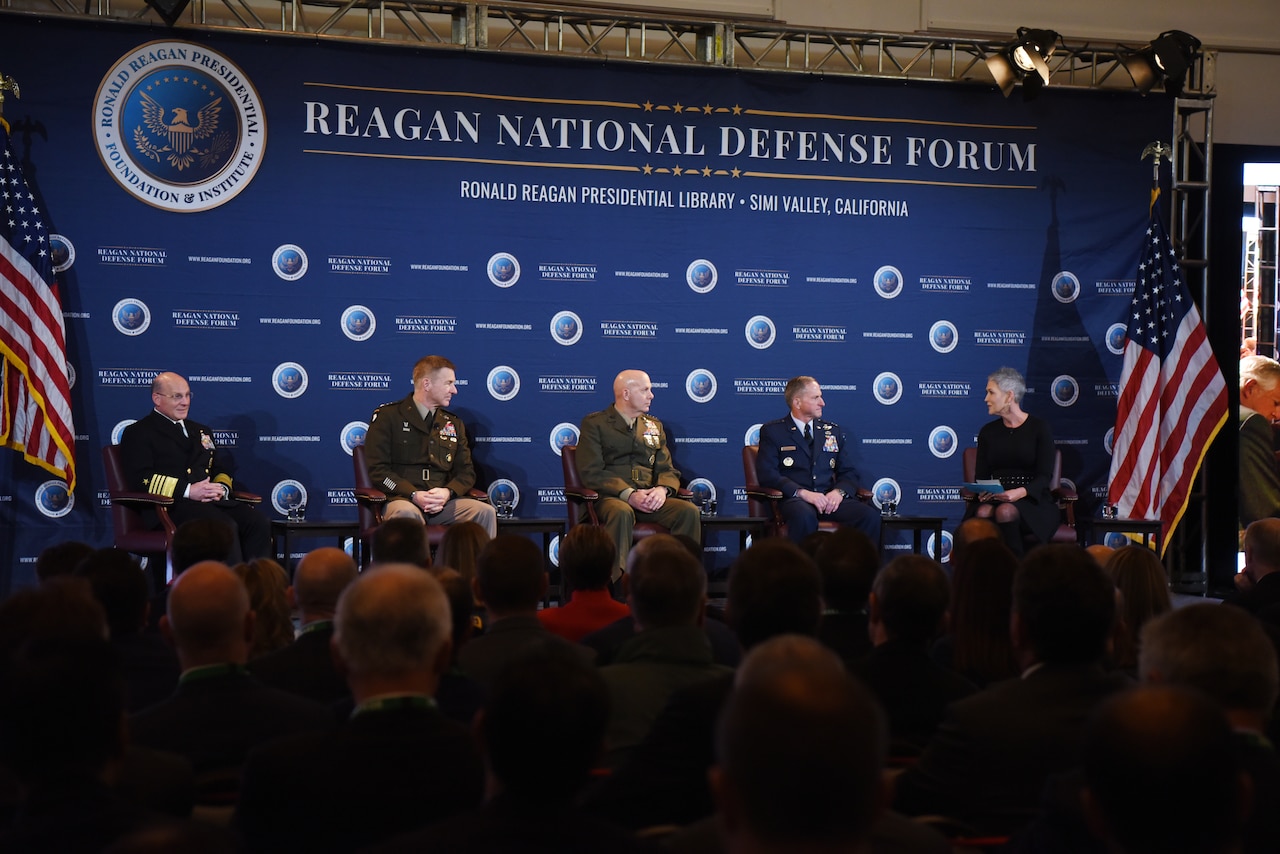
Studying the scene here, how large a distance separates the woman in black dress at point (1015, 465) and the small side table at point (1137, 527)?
19.0 inches

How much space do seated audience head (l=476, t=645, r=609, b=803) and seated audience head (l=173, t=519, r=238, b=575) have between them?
103 inches

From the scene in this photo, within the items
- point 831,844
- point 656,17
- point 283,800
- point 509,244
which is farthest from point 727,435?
point 831,844

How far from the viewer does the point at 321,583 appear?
2941 mm

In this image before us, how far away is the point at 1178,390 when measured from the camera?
26.0ft

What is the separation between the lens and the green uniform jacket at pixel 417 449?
6844mm

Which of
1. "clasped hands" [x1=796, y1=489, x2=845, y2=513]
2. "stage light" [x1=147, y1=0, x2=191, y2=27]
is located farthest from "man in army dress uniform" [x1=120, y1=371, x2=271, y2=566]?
"clasped hands" [x1=796, y1=489, x2=845, y2=513]

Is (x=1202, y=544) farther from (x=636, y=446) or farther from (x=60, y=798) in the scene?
(x=60, y=798)

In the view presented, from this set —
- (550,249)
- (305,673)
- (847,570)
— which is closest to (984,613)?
(847,570)

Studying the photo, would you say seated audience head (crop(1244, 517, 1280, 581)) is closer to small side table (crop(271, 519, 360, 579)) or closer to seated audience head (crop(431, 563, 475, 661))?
seated audience head (crop(431, 563, 475, 661))

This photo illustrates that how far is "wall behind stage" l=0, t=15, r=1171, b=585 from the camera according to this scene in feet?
22.7

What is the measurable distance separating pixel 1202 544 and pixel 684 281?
3795 millimetres

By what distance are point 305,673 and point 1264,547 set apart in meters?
3.00

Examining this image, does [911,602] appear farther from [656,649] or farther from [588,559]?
[588,559]

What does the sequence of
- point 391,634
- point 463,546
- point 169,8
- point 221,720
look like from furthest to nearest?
point 169,8
point 463,546
point 221,720
point 391,634
